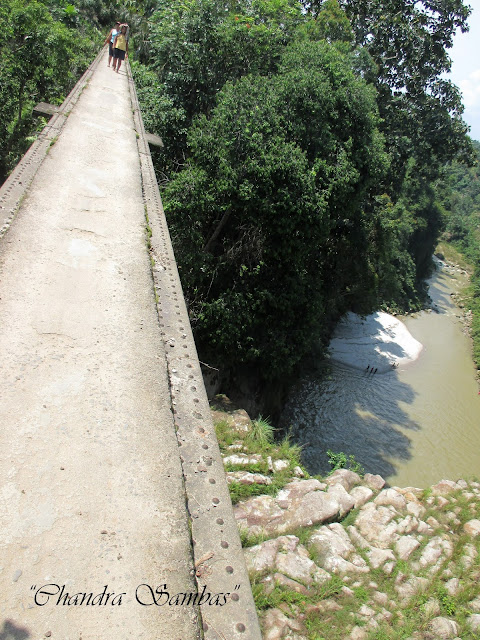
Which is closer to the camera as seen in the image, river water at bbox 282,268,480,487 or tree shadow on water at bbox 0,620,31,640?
tree shadow on water at bbox 0,620,31,640

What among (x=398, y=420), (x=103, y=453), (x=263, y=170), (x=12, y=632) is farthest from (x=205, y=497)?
(x=398, y=420)

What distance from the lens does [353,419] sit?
54.3 ft

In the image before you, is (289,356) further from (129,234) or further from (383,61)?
(383,61)

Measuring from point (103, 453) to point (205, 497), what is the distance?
0.68m

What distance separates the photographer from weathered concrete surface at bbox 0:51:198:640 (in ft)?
7.44

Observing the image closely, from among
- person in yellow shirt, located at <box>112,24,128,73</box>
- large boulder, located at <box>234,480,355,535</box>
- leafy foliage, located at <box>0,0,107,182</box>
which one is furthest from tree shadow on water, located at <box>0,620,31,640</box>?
leafy foliage, located at <box>0,0,107,182</box>

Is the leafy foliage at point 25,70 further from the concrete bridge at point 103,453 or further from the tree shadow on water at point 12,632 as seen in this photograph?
the tree shadow on water at point 12,632

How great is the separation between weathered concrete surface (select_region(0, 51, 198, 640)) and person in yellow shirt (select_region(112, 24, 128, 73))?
411 inches

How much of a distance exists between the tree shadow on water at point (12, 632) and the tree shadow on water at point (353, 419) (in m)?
11.4

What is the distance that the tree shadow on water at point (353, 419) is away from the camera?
47.5 ft

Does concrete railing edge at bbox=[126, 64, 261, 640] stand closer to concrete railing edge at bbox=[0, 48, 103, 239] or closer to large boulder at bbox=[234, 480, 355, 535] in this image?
concrete railing edge at bbox=[0, 48, 103, 239]

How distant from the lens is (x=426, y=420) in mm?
17812
